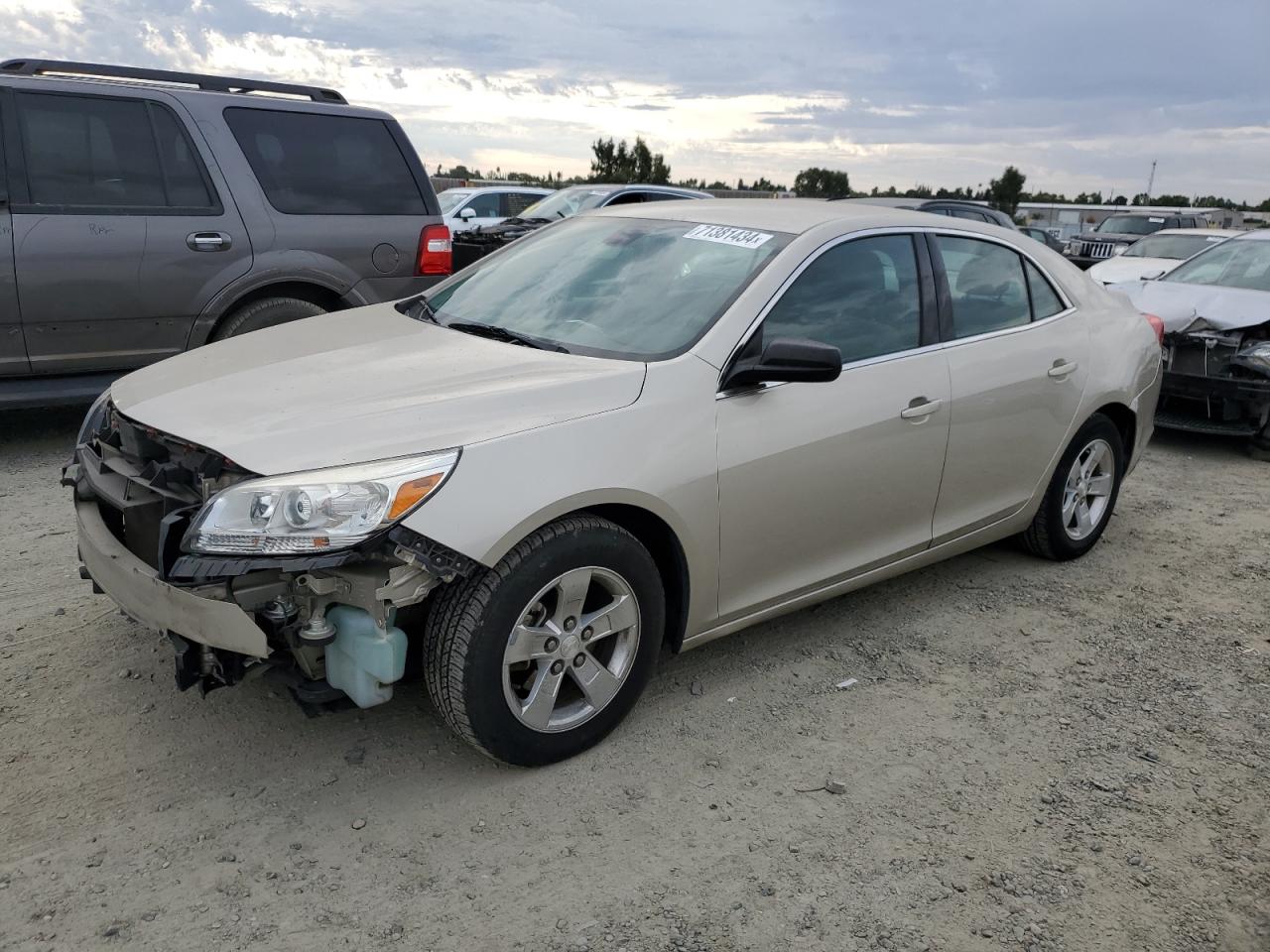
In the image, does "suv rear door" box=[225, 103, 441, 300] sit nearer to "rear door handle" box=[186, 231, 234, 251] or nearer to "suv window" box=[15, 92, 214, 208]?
"rear door handle" box=[186, 231, 234, 251]

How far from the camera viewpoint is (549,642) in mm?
3039

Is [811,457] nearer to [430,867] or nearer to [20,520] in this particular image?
[430,867]

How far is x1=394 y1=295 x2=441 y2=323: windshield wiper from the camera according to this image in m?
4.16

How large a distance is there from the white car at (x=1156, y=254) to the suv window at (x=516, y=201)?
9.69 meters

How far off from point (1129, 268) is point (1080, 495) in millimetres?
8772

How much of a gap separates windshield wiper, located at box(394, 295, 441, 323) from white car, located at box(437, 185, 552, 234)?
487 inches

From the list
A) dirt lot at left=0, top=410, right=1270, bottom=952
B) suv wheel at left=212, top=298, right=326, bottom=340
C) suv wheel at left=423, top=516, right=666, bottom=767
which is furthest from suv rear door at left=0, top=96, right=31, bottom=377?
suv wheel at left=423, top=516, right=666, bottom=767

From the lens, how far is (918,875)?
2.80m

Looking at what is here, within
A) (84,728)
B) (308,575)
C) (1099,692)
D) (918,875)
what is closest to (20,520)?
(84,728)

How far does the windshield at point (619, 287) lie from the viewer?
3555 mm

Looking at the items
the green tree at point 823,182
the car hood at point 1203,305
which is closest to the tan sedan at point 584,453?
the car hood at point 1203,305

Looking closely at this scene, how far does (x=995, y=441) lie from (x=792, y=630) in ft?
3.76

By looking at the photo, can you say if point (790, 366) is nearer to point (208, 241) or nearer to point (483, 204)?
point (208, 241)

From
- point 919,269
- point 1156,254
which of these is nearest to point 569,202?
point 1156,254
